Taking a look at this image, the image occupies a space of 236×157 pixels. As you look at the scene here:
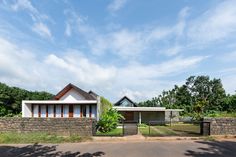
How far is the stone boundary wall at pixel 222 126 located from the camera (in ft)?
53.0

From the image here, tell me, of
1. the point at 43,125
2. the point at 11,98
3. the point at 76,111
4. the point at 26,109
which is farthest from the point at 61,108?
the point at 11,98

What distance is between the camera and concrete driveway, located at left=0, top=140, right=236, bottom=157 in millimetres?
10914

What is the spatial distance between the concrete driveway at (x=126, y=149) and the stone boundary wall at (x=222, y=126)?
8.48ft

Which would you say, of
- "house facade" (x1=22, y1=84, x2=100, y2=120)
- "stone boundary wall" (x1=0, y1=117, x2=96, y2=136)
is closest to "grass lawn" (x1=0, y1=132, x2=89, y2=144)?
"stone boundary wall" (x1=0, y1=117, x2=96, y2=136)

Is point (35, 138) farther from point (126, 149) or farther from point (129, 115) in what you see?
point (129, 115)

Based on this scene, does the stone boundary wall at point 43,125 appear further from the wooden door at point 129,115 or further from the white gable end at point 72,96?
the wooden door at point 129,115

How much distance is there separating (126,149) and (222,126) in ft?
25.3

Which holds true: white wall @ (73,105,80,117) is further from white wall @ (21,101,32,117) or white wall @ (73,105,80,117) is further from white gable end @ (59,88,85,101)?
white wall @ (21,101,32,117)

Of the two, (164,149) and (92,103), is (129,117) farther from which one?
(164,149)

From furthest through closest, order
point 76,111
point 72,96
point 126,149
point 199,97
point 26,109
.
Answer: point 199,97 < point 72,96 < point 76,111 < point 26,109 < point 126,149

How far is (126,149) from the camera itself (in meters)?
11.8

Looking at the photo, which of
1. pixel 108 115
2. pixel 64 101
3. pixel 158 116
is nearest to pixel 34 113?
pixel 64 101

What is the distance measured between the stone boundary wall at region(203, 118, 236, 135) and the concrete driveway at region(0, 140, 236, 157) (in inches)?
102

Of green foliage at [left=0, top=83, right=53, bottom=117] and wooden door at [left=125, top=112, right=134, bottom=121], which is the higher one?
green foliage at [left=0, top=83, right=53, bottom=117]
